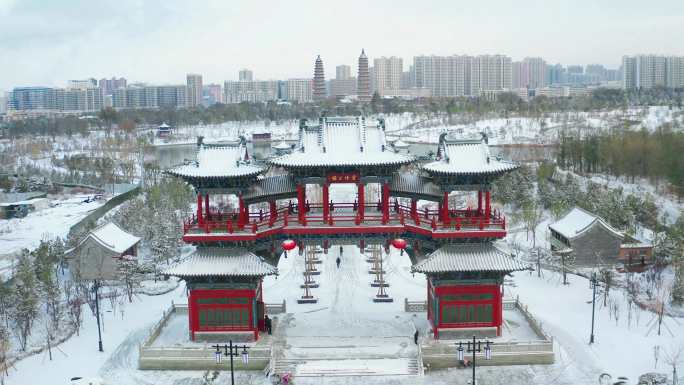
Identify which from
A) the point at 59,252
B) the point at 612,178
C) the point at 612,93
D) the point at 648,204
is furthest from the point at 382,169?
the point at 612,93

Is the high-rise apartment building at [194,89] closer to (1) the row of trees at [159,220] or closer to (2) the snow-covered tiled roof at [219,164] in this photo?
(1) the row of trees at [159,220]

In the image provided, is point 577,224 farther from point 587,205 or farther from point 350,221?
point 350,221

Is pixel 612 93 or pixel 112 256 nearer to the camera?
pixel 112 256

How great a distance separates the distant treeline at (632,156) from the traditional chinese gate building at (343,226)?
2598 cm

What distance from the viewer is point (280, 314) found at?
938 inches

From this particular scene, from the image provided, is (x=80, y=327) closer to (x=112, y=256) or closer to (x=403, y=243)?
(x=112, y=256)

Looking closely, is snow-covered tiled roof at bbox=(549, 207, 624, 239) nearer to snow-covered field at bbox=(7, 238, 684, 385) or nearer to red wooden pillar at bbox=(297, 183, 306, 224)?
snow-covered field at bbox=(7, 238, 684, 385)

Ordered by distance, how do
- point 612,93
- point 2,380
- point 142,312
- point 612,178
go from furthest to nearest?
point 612,93, point 612,178, point 142,312, point 2,380

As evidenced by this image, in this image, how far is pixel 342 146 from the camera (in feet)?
67.7

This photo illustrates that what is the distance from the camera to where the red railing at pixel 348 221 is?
20.3 m

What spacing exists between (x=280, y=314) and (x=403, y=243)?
5.92m

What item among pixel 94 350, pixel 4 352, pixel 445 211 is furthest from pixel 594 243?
pixel 4 352

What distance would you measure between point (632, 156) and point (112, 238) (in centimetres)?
3339

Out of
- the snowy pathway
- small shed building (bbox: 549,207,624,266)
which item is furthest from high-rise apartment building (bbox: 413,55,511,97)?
the snowy pathway
